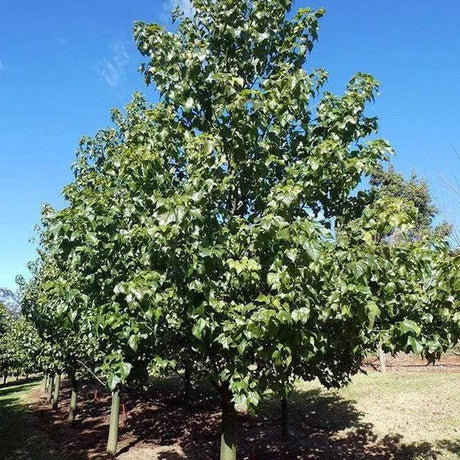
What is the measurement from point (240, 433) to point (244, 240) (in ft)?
39.6

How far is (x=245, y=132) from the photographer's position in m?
6.16

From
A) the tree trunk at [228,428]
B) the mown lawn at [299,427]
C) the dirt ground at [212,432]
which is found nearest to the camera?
the tree trunk at [228,428]

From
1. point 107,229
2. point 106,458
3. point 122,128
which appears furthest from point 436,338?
point 106,458

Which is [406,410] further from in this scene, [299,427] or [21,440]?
[21,440]

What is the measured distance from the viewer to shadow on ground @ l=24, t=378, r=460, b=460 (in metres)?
12.6

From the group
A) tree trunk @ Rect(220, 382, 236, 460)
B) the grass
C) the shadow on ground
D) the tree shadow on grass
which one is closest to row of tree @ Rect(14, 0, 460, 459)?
tree trunk @ Rect(220, 382, 236, 460)

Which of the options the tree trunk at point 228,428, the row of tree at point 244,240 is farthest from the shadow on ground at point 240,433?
the row of tree at point 244,240

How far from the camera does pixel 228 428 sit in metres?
7.21

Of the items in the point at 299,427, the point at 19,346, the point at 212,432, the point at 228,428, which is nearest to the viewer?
the point at 228,428

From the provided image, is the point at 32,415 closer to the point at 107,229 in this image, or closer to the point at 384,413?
the point at 384,413

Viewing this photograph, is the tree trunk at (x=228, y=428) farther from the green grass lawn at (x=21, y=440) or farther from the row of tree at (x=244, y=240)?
the green grass lawn at (x=21, y=440)

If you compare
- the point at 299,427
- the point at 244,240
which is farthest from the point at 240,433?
the point at 244,240

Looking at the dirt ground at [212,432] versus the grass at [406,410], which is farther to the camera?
the dirt ground at [212,432]

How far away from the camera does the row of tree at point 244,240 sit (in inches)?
183
